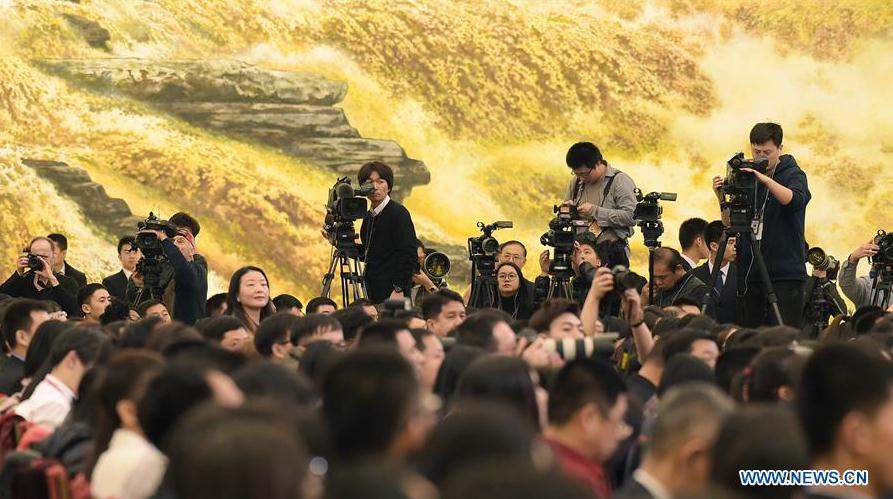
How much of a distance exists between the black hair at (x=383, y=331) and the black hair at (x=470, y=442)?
2.46m

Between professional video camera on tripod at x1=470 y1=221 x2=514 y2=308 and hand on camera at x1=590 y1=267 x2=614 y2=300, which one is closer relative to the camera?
hand on camera at x1=590 y1=267 x2=614 y2=300

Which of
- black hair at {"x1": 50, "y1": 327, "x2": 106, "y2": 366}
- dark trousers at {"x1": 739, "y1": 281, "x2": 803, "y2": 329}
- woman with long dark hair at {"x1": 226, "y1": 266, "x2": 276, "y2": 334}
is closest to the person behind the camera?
black hair at {"x1": 50, "y1": 327, "x2": 106, "y2": 366}

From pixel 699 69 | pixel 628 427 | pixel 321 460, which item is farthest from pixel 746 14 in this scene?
pixel 321 460

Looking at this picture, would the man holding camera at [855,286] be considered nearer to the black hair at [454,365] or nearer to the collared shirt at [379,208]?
the collared shirt at [379,208]

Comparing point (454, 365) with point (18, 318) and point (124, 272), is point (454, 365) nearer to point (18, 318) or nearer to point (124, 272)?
point (18, 318)

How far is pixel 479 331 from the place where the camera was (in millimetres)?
6285

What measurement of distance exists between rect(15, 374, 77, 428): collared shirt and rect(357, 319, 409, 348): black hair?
1087 millimetres

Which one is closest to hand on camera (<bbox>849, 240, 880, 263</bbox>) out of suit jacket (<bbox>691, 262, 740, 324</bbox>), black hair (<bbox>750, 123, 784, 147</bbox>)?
suit jacket (<bbox>691, 262, 740, 324</bbox>)

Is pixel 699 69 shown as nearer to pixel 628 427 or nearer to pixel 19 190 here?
pixel 19 190

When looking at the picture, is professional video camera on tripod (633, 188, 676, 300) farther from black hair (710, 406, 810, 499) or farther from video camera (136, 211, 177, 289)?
black hair (710, 406, 810, 499)

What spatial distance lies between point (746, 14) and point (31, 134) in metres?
7.61

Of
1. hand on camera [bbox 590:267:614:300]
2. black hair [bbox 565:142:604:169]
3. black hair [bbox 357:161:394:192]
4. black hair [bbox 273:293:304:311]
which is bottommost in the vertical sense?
black hair [bbox 273:293:304:311]

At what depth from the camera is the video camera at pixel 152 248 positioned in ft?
33.2

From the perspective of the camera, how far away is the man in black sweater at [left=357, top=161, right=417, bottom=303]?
10.4 meters
